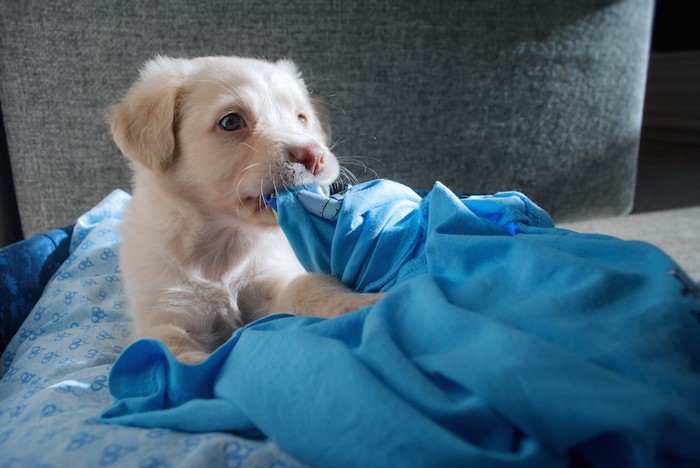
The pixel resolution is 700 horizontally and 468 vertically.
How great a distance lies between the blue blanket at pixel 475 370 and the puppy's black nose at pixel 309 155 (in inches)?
11.5

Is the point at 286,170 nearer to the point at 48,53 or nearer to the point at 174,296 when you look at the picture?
the point at 174,296

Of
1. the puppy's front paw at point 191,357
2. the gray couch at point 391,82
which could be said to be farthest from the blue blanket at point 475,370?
the gray couch at point 391,82

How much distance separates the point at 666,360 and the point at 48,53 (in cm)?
217

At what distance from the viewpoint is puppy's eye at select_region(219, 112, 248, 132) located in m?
1.25

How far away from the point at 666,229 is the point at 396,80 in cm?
138

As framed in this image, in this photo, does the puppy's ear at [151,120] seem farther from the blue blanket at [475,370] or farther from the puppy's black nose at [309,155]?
the blue blanket at [475,370]

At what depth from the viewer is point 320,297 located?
3.75 ft

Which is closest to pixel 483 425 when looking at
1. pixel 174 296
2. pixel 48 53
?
pixel 174 296

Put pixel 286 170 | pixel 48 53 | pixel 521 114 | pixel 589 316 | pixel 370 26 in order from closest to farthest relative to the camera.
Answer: pixel 589 316 → pixel 286 170 → pixel 48 53 → pixel 370 26 → pixel 521 114

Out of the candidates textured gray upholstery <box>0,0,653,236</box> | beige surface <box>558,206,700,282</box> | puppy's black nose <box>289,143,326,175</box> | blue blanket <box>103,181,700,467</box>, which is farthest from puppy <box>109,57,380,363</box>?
beige surface <box>558,206,700,282</box>

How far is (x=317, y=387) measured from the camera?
738mm

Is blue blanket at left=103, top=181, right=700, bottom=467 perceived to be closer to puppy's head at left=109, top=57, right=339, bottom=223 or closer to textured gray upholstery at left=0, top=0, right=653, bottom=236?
puppy's head at left=109, top=57, right=339, bottom=223

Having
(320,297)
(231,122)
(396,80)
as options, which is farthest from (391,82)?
(320,297)

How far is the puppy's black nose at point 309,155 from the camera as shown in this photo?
3.84 feet
